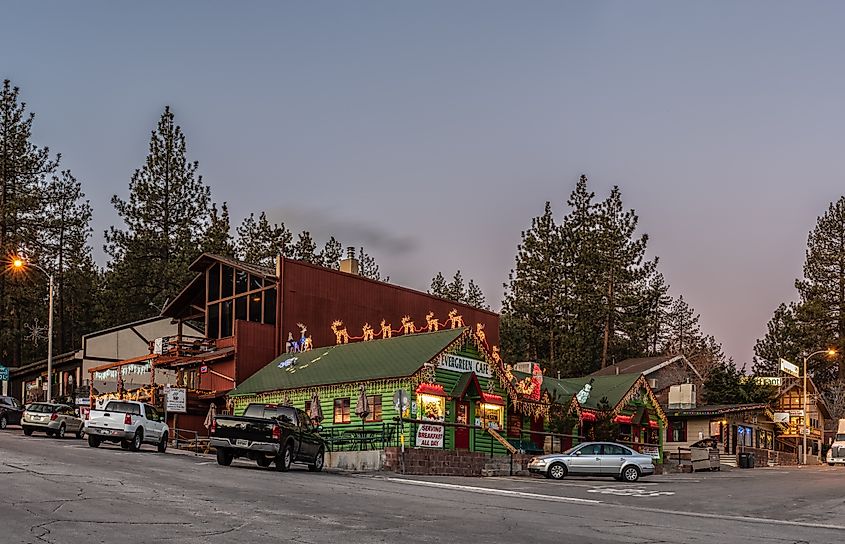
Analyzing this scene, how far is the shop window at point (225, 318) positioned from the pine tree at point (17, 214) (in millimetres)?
27036

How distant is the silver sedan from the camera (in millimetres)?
33188

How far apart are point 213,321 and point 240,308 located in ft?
8.54

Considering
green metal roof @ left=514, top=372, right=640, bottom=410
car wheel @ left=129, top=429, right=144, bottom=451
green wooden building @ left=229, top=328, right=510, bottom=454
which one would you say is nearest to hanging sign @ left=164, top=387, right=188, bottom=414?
green wooden building @ left=229, top=328, right=510, bottom=454

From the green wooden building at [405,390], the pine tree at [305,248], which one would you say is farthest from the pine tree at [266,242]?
the green wooden building at [405,390]

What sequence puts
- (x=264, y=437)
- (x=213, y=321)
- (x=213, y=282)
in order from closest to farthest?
1. (x=264, y=437)
2. (x=213, y=321)
3. (x=213, y=282)

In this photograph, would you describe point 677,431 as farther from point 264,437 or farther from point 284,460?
point 264,437

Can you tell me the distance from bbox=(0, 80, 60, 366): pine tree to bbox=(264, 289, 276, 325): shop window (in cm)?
3078

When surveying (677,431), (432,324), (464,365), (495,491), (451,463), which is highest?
(432,324)

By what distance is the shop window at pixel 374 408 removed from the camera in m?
35.5

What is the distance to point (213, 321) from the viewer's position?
49.3 m

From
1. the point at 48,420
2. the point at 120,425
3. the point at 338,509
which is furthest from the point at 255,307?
the point at 338,509

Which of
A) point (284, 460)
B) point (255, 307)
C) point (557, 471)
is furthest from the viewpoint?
point (255, 307)

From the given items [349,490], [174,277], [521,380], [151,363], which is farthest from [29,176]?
[349,490]

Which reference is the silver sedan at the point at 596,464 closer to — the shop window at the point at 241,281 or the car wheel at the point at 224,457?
the car wheel at the point at 224,457
